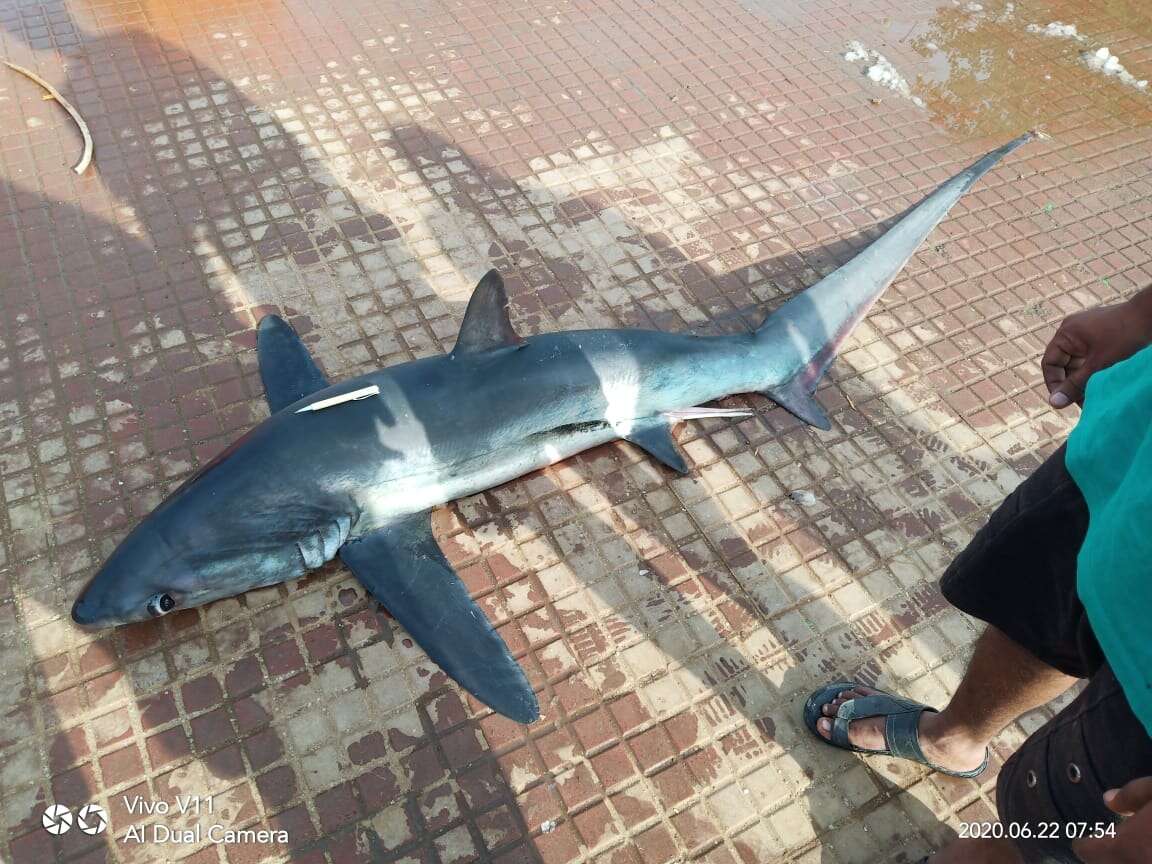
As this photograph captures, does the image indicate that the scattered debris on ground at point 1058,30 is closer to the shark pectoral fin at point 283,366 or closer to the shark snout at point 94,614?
the shark pectoral fin at point 283,366

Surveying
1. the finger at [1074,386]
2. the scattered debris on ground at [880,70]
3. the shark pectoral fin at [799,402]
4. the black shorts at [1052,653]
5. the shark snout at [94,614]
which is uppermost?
the finger at [1074,386]

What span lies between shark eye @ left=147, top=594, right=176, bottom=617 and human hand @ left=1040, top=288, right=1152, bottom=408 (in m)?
3.13

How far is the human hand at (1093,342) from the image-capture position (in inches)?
82.7

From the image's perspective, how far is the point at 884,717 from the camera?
2.68m

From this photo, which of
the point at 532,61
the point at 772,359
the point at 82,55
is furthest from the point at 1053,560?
the point at 82,55

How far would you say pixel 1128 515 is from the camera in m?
1.37

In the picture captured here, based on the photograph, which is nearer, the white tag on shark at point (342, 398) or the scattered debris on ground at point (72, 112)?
the white tag on shark at point (342, 398)

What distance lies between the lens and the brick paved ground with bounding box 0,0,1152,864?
269 cm

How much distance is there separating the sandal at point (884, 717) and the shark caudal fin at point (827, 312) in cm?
139

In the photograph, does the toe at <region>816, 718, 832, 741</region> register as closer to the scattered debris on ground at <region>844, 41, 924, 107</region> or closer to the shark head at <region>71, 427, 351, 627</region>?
the shark head at <region>71, 427, 351, 627</region>

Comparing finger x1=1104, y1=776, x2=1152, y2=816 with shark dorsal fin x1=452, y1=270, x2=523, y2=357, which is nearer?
finger x1=1104, y1=776, x2=1152, y2=816

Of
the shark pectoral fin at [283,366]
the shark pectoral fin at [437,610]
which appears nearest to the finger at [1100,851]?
the shark pectoral fin at [437,610]

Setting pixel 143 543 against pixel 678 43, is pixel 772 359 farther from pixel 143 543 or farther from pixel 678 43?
pixel 678 43
